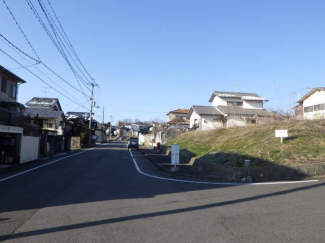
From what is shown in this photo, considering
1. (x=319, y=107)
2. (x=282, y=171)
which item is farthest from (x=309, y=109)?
(x=282, y=171)

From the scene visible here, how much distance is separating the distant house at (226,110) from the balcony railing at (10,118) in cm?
2893

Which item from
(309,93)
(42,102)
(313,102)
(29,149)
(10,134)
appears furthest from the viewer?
(42,102)

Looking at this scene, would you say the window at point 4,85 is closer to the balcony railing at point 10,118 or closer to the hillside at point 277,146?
the balcony railing at point 10,118

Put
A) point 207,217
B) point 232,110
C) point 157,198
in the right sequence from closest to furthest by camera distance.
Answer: point 207,217, point 157,198, point 232,110

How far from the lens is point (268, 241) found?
5.14m

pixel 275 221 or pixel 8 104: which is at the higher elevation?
pixel 8 104

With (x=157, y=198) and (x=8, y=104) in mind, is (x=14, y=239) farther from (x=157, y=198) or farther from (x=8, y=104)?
(x=8, y=104)

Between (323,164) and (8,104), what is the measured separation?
22.0 meters

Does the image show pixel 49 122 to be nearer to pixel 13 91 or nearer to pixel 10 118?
pixel 13 91

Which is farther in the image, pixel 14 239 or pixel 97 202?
pixel 97 202

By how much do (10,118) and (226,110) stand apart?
1339 inches

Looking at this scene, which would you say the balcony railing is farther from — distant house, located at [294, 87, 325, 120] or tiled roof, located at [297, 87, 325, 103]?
tiled roof, located at [297, 87, 325, 103]

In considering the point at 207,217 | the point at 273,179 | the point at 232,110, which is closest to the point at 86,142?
the point at 232,110

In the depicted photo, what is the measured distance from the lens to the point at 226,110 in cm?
4744
